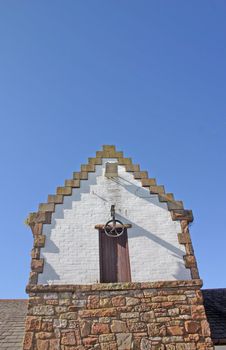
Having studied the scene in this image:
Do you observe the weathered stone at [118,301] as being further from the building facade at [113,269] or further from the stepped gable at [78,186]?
the stepped gable at [78,186]

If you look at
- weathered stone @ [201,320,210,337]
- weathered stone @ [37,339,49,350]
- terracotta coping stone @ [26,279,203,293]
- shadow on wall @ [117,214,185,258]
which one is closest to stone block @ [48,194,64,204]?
shadow on wall @ [117,214,185,258]

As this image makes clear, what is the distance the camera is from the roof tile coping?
7980 mm

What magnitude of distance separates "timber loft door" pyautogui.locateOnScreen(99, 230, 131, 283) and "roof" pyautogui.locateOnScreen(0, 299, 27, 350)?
2838 mm

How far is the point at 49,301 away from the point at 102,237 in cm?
208

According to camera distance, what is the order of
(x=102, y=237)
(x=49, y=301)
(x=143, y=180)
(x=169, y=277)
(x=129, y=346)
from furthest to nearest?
(x=143, y=180) < (x=102, y=237) < (x=169, y=277) < (x=49, y=301) < (x=129, y=346)

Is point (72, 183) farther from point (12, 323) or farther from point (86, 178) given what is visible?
point (12, 323)

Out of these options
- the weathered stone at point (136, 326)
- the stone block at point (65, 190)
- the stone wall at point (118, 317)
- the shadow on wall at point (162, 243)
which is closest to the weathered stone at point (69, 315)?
the stone wall at point (118, 317)

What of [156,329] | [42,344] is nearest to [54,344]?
[42,344]

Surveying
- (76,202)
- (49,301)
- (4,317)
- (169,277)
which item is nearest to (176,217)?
(169,277)

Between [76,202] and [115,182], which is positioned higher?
[115,182]

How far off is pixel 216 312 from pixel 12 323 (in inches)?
247

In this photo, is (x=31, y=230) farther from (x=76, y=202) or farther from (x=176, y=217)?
(x=176, y=217)

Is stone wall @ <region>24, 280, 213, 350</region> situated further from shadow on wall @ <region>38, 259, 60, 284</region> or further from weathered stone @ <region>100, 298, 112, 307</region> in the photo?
shadow on wall @ <region>38, 259, 60, 284</region>

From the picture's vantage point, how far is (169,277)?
718 cm
